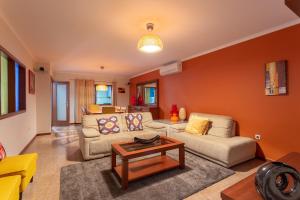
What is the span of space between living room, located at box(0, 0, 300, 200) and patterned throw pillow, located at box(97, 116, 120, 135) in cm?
2

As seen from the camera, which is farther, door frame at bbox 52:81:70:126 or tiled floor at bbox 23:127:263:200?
door frame at bbox 52:81:70:126

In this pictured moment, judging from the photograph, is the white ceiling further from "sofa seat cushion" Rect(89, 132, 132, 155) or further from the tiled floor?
the tiled floor

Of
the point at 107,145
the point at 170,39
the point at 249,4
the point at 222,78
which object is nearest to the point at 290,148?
the point at 222,78

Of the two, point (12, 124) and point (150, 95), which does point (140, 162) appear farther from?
point (150, 95)

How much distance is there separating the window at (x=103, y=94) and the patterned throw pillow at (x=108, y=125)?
460cm

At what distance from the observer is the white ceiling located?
6.75 feet

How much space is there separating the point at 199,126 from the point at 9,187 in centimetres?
312

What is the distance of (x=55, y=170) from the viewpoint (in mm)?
2582

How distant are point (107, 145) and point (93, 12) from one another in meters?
2.26

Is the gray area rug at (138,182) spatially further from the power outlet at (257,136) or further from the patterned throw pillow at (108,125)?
the power outlet at (257,136)

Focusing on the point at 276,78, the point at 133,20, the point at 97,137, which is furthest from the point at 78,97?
the point at 276,78

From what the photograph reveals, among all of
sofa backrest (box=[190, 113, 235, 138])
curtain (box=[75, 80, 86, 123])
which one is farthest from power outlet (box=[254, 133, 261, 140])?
curtain (box=[75, 80, 86, 123])

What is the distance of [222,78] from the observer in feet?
12.1

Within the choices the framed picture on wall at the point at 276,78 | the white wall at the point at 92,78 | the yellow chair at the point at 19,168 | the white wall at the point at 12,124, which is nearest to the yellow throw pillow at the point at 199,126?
the framed picture on wall at the point at 276,78
